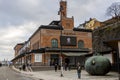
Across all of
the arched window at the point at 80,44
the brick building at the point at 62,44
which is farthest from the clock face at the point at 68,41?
the arched window at the point at 80,44

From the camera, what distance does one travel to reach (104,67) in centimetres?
3014

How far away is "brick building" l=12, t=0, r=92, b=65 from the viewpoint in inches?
2493

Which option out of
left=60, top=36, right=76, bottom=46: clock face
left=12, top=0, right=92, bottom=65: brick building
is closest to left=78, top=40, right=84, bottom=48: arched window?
left=12, top=0, right=92, bottom=65: brick building

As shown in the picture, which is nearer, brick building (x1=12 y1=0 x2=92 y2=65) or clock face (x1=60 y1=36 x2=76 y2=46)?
brick building (x1=12 y1=0 x2=92 y2=65)

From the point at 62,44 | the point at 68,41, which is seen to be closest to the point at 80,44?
the point at 68,41

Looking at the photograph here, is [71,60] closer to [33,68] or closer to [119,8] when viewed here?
[33,68]

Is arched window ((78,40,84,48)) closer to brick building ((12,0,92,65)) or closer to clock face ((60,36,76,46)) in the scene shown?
brick building ((12,0,92,65))

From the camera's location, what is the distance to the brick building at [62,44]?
6331 cm

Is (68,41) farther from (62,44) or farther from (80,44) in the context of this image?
(80,44)

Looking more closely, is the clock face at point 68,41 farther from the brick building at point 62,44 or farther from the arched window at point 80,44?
the arched window at point 80,44

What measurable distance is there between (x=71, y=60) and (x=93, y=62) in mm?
35044

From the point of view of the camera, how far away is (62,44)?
224 ft

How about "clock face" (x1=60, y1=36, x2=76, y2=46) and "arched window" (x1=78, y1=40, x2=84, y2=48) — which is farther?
"arched window" (x1=78, y1=40, x2=84, y2=48)

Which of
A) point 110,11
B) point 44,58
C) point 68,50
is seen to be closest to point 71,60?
point 68,50
